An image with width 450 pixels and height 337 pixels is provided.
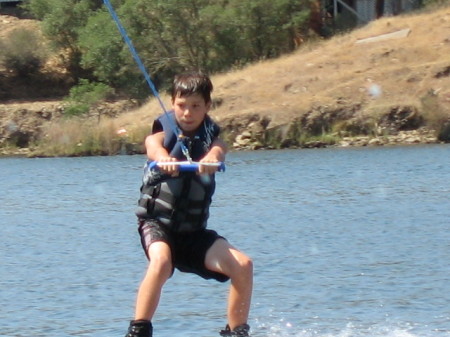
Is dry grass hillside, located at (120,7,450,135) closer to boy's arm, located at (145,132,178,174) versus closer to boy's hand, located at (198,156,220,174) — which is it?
boy's arm, located at (145,132,178,174)

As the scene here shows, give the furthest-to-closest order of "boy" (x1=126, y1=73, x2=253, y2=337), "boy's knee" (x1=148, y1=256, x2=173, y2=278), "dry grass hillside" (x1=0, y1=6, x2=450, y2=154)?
"dry grass hillside" (x1=0, y1=6, x2=450, y2=154) < "boy" (x1=126, y1=73, x2=253, y2=337) < "boy's knee" (x1=148, y1=256, x2=173, y2=278)

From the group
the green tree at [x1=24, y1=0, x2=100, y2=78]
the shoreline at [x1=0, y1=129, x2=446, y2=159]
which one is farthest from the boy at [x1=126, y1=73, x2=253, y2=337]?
the green tree at [x1=24, y1=0, x2=100, y2=78]

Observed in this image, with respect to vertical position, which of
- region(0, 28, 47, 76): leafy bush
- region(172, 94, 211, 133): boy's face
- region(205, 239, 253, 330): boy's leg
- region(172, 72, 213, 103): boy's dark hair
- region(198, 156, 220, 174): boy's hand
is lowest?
region(205, 239, 253, 330): boy's leg

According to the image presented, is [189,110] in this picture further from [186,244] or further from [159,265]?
[159,265]

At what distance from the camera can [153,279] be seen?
680 centimetres

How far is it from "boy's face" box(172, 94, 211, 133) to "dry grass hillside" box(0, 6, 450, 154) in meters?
30.1

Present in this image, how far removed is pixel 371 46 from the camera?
43250 millimetres

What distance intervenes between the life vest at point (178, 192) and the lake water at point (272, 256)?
5.88 feet

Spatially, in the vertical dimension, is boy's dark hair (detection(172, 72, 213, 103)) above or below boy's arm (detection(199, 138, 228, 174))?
above

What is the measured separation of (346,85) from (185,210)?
33659 mm

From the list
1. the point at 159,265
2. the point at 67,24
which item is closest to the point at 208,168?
the point at 159,265

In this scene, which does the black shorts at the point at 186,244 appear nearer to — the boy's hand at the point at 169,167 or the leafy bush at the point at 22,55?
the boy's hand at the point at 169,167

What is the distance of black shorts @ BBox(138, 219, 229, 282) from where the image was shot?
6957mm

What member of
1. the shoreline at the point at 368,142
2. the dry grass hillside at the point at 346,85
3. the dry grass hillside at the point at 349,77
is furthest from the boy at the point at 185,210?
the dry grass hillside at the point at 349,77
